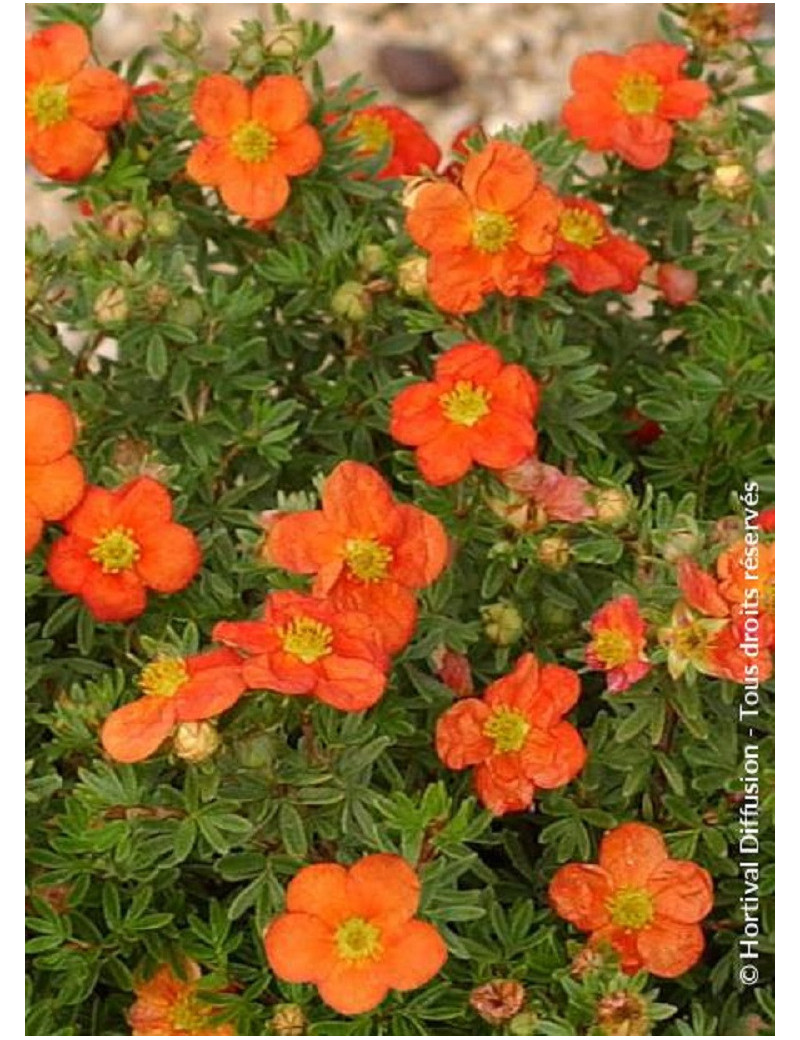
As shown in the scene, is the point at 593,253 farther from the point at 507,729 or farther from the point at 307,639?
the point at 307,639

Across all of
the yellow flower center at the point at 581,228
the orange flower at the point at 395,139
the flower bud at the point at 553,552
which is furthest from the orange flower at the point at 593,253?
the flower bud at the point at 553,552

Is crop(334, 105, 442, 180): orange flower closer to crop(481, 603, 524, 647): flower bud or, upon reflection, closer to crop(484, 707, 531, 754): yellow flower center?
crop(481, 603, 524, 647): flower bud

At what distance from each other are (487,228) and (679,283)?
40 centimetres

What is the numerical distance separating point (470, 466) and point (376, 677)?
34 cm

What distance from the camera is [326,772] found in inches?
61.7

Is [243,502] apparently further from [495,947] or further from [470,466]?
[495,947]

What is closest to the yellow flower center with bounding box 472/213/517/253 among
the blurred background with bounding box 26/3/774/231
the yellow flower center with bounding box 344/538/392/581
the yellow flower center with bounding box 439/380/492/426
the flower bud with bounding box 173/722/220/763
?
the yellow flower center with bounding box 439/380/492/426

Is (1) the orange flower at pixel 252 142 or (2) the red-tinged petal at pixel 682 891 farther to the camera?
(1) the orange flower at pixel 252 142

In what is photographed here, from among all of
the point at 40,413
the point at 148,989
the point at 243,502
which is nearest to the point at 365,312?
the point at 243,502

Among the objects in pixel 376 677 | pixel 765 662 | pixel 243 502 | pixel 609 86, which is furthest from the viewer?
pixel 609 86

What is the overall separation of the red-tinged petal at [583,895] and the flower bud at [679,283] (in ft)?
2.45

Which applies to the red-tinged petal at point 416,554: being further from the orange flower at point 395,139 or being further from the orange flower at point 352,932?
the orange flower at point 395,139

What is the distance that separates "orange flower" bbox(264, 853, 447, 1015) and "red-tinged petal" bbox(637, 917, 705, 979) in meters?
0.21

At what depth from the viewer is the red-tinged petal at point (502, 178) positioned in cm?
181
